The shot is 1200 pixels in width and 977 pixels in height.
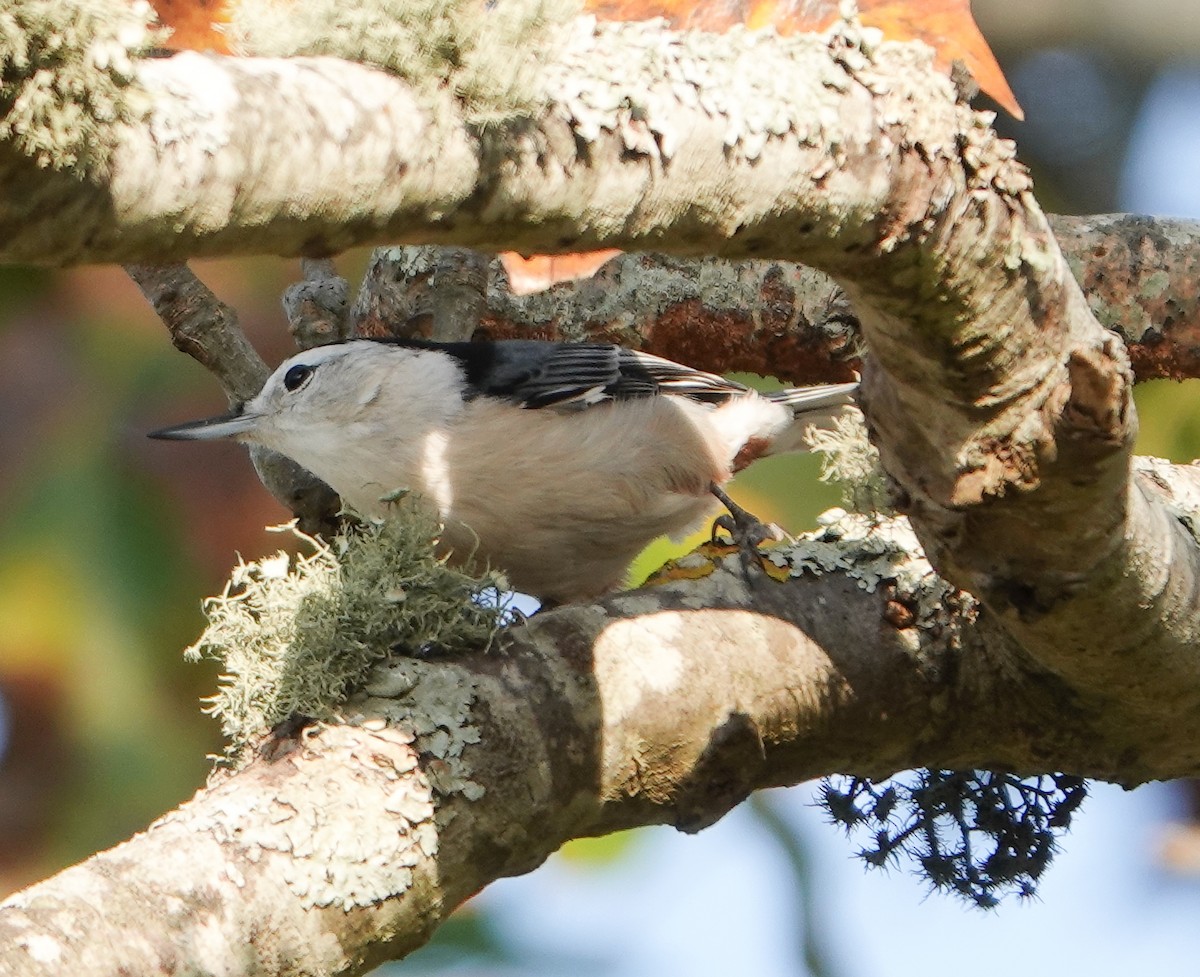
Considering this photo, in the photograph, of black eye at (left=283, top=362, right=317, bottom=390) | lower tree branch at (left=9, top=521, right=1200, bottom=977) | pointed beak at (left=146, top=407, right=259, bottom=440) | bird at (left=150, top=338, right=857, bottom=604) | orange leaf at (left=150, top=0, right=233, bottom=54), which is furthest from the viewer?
black eye at (left=283, top=362, right=317, bottom=390)

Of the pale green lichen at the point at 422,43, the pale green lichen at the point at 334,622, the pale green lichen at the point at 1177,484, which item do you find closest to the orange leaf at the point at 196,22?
the pale green lichen at the point at 422,43

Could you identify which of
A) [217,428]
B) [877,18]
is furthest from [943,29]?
[217,428]

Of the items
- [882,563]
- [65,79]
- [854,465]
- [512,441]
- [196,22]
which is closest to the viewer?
[65,79]

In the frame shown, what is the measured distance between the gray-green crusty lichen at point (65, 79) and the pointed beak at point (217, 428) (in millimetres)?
2250

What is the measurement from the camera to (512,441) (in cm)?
337

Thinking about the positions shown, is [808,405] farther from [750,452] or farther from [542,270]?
[542,270]

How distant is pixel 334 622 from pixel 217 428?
4.05 feet

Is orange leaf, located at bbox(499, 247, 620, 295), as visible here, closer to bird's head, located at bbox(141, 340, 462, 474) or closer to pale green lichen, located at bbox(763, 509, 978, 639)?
bird's head, located at bbox(141, 340, 462, 474)

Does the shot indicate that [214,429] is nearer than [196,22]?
No

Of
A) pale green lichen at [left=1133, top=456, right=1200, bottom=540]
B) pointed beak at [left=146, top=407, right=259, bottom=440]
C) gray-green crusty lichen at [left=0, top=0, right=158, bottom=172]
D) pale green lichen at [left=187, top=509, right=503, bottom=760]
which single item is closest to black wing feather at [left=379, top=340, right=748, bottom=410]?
pointed beak at [left=146, top=407, right=259, bottom=440]

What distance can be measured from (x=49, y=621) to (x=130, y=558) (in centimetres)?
29

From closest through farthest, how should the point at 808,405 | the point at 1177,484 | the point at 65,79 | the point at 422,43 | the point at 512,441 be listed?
the point at 65,79, the point at 422,43, the point at 1177,484, the point at 512,441, the point at 808,405

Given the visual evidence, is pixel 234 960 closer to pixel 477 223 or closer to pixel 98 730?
pixel 477 223

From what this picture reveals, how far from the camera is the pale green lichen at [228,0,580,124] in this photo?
1.33 meters
